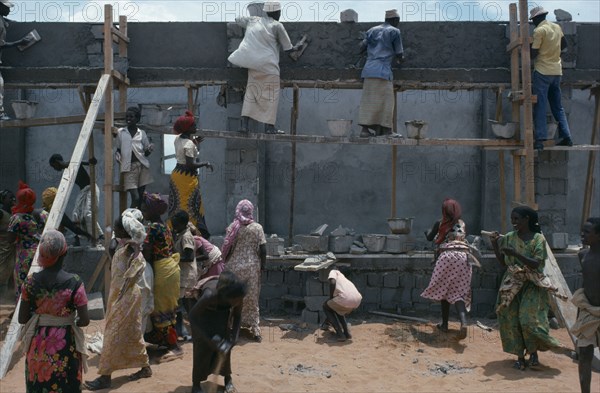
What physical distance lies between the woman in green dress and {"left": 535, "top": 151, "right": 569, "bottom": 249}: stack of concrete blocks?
2.76 metres

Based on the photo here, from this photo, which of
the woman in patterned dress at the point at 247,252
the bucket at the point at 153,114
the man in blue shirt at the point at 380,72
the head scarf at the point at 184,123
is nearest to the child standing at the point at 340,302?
the woman in patterned dress at the point at 247,252

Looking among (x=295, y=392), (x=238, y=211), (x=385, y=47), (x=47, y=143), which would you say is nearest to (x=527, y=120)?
(x=385, y=47)

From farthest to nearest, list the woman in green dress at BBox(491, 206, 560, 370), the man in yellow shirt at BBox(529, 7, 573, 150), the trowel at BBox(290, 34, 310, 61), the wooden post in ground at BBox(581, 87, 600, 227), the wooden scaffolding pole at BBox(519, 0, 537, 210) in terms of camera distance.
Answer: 1. the wooden post in ground at BBox(581, 87, 600, 227)
2. the trowel at BBox(290, 34, 310, 61)
3. the man in yellow shirt at BBox(529, 7, 573, 150)
4. the wooden scaffolding pole at BBox(519, 0, 537, 210)
5. the woman in green dress at BBox(491, 206, 560, 370)

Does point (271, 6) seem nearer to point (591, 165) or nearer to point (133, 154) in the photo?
point (133, 154)

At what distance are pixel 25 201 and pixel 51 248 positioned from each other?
125 inches

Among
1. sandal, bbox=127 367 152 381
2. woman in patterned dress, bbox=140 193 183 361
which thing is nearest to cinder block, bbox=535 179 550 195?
woman in patterned dress, bbox=140 193 183 361

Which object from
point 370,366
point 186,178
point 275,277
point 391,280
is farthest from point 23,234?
point 391,280

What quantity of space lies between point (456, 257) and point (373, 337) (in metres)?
1.34

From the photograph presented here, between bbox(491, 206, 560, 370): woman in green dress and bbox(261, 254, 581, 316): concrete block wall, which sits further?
bbox(261, 254, 581, 316): concrete block wall

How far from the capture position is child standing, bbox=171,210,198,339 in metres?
→ 7.12

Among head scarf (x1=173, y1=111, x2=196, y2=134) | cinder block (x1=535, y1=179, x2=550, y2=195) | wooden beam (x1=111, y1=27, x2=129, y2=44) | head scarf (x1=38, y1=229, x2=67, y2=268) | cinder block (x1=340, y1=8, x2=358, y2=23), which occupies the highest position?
cinder block (x1=340, y1=8, x2=358, y2=23)

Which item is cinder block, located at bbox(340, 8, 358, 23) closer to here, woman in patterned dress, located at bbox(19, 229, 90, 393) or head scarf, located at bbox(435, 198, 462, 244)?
head scarf, located at bbox(435, 198, 462, 244)

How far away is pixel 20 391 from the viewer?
6.23 meters

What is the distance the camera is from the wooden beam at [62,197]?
653cm
